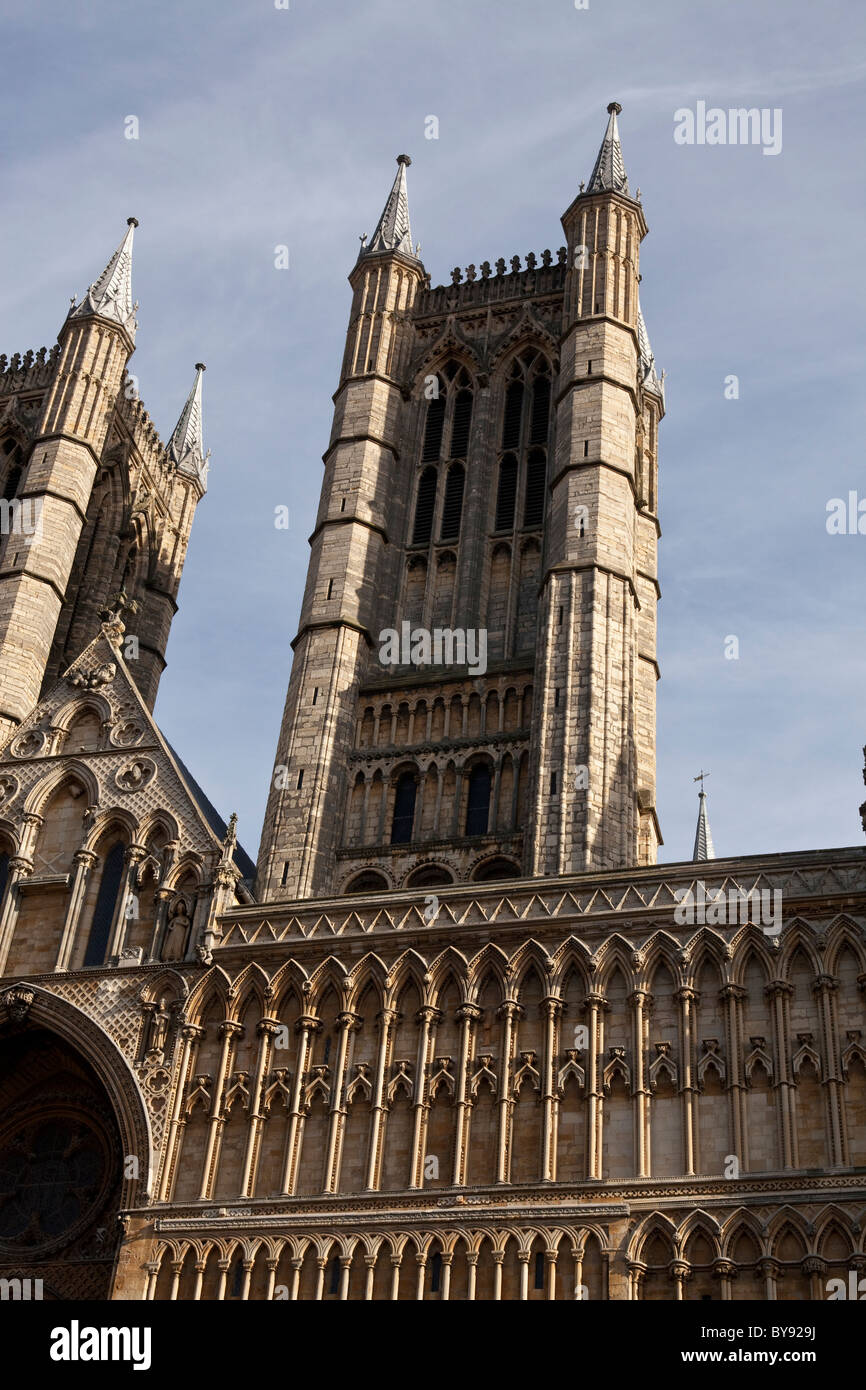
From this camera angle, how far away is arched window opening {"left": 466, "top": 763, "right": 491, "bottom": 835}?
120ft

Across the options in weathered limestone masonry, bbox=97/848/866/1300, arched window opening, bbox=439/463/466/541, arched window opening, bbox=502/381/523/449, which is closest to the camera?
weathered limestone masonry, bbox=97/848/866/1300

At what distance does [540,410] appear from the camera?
147ft

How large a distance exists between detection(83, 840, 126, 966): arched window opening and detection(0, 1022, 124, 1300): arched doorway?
1426 mm

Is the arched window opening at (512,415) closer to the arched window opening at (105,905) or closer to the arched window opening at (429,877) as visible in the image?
the arched window opening at (429,877)

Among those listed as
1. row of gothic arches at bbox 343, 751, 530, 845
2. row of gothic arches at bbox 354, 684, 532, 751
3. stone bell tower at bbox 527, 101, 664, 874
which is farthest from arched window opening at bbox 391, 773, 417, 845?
stone bell tower at bbox 527, 101, 664, 874

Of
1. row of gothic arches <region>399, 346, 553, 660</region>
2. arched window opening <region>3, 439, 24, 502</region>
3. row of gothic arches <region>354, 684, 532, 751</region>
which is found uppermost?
arched window opening <region>3, 439, 24, 502</region>

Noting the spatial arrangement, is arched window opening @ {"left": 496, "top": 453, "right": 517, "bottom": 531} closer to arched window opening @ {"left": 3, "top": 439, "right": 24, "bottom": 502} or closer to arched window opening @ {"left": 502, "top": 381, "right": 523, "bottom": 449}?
arched window opening @ {"left": 502, "top": 381, "right": 523, "bottom": 449}

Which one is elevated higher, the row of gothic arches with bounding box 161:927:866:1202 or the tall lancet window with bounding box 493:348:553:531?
the tall lancet window with bounding box 493:348:553:531

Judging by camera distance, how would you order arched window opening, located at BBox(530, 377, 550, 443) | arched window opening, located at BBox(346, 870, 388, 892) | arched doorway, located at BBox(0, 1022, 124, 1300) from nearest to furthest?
arched doorway, located at BBox(0, 1022, 124, 1300)
arched window opening, located at BBox(346, 870, 388, 892)
arched window opening, located at BBox(530, 377, 550, 443)

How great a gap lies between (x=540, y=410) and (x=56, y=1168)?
24.7 m

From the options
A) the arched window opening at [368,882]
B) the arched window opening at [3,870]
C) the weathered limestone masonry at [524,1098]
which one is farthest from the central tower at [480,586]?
the arched window opening at [3,870]

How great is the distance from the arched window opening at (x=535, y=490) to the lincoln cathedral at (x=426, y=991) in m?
1.79

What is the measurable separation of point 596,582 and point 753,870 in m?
13.9

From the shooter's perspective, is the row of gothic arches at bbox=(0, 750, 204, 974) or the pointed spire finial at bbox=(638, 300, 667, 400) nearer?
the row of gothic arches at bbox=(0, 750, 204, 974)
